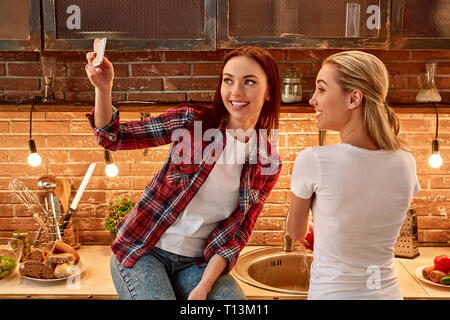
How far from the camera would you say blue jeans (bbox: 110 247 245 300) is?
5.30 ft

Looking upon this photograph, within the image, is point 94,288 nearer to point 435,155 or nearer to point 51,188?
point 51,188

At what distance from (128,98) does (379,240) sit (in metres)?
1.37

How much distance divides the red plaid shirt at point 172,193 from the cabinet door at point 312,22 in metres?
0.42

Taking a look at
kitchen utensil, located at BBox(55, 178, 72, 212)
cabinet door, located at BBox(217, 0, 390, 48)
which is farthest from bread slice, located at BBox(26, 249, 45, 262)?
cabinet door, located at BBox(217, 0, 390, 48)

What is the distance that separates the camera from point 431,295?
6.22ft

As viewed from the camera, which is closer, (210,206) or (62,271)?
(210,206)

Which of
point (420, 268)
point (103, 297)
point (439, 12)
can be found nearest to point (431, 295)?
point (420, 268)

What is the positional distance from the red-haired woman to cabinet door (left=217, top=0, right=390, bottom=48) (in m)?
0.22

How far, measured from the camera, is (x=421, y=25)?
6.49 feet

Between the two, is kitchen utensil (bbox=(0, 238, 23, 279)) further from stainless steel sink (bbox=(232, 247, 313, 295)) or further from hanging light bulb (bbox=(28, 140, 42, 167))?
stainless steel sink (bbox=(232, 247, 313, 295))

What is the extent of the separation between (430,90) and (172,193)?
49.2 inches

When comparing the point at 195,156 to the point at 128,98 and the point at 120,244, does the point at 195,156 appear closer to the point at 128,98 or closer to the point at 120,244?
the point at 120,244

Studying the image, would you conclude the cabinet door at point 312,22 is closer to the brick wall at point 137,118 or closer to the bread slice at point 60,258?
the brick wall at point 137,118

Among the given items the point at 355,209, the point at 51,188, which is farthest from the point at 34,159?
the point at 355,209
